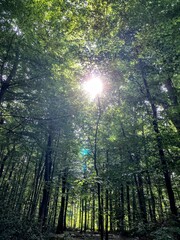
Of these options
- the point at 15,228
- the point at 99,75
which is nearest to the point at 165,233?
the point at 15,228

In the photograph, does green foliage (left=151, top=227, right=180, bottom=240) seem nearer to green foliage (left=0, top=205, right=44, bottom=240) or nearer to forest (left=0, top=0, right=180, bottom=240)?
forest (left=0, top=0, right=180, bottom=240)

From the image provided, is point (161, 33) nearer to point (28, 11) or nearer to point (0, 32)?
point (28, 11)

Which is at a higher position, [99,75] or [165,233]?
[99,75]

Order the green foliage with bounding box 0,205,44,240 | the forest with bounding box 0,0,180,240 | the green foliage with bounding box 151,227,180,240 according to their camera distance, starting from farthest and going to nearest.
Answer: the forest with bounding box 0,0,180,240 < the green foliage with bounding box 0,205,44,240 < the green foliage with bounding box 151,227,180,240

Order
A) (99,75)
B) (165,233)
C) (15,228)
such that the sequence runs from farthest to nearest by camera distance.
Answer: (99,75), (15,228), (165,233)

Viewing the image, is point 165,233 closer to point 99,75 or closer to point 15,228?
point 15,228

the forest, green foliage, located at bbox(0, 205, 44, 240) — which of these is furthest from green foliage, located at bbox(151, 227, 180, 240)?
green foliage, located at bbox(0, 205, 44, 240)

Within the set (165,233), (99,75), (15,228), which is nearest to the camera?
(165,233)

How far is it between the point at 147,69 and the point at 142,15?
2.49 metres

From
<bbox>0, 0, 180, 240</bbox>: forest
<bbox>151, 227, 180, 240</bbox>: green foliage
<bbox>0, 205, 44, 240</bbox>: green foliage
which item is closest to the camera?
<bbox>151, 227, 180, 240</bbox>: green foliage

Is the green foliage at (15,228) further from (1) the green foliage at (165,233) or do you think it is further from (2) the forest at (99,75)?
(1) the green foliage at (165,233)

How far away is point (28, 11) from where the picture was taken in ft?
19.0

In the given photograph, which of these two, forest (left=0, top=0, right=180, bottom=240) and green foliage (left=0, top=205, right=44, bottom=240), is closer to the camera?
green foliage (left=0, top=205, right=44, bottom=240)

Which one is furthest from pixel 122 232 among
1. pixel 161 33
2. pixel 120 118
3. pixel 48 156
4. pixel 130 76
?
→ pixel 161 33
